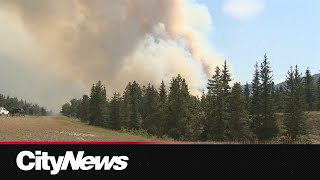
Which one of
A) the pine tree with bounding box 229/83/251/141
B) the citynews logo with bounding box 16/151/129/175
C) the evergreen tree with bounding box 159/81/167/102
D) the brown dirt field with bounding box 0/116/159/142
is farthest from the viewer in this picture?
the evergreen tree with bounding box 159/81/167/102

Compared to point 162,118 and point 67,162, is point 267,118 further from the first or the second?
point 67,162

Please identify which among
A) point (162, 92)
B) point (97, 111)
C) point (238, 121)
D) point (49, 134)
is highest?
point (162, 92)

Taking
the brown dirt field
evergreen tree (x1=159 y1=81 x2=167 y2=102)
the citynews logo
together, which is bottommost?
the citynews logo

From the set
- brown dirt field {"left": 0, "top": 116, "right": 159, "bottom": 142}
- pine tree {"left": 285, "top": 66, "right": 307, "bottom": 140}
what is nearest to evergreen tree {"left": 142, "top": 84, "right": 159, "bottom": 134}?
pine tree {"left": 285, "top": 66, "right": 307, "bottom": 140}

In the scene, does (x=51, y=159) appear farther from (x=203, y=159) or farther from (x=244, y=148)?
(x=244, y=148)

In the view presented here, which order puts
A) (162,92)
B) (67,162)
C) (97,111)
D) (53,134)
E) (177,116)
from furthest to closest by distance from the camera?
(162,92)
(97,111)
(177,116)
(53,134)
(67,162)

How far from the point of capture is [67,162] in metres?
9.05

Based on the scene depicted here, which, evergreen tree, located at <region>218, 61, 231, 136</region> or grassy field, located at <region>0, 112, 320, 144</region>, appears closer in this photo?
grassy field, located at <region>0, 112, 320, 144</region>

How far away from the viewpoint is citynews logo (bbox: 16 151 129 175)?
8.93 meters

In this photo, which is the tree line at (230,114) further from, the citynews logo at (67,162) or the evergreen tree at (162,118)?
the citynews logo at (67,162)

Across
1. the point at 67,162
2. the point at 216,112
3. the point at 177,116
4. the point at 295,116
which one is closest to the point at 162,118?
the point at 177,116

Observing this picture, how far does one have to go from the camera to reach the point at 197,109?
104 metres

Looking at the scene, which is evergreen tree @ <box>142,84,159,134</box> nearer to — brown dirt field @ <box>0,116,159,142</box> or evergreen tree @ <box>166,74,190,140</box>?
evergreen tree @ <box>166,74,190,140</box>

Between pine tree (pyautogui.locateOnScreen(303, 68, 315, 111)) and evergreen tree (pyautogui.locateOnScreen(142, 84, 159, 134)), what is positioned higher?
pine tree (pyautogui.locateOnScreen(303, 68, 315, 111))
